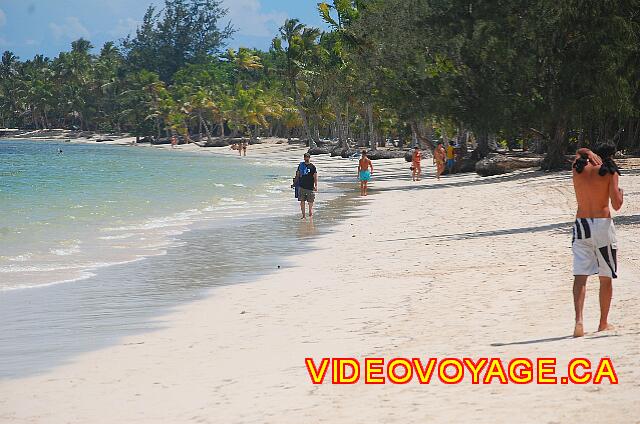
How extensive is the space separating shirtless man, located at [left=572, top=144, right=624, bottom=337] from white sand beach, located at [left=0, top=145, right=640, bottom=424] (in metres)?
0.37

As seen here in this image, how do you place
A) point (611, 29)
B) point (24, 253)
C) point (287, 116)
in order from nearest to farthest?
point (24, 253) < point (611, 29) < point (287, 116)

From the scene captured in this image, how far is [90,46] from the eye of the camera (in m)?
172

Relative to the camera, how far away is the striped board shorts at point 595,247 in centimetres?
741

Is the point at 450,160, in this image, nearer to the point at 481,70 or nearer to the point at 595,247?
the point at 481,70

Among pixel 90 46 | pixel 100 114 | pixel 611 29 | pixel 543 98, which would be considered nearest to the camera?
pixel 611 29

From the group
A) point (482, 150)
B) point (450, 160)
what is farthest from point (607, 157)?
point (482, 150)

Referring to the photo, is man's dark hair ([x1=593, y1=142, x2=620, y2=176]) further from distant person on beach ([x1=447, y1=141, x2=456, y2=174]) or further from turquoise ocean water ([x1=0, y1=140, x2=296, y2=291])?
distant person on beach ([x1=447, y1=141, x2=456, y2=174])

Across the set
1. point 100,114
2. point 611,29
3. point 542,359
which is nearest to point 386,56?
point 611,29

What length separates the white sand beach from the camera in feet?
19.7

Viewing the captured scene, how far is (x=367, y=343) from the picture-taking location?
8.05 meters

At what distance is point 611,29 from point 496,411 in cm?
2709

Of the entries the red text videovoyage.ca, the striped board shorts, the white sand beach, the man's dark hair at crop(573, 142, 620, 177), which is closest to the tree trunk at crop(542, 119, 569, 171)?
the white sand beach

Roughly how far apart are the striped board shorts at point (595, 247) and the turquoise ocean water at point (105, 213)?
814 cm

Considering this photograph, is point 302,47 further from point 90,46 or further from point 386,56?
point 90,46
